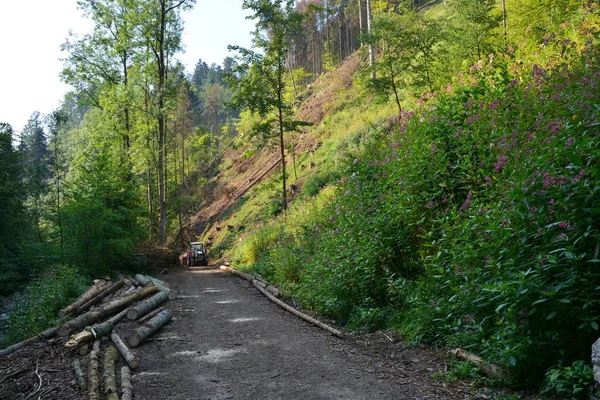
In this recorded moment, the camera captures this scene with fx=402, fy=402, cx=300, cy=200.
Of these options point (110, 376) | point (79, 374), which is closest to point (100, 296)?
point (79, 374)

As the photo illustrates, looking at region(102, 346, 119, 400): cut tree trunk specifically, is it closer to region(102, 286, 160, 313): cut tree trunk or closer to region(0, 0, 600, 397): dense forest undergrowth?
region(102, 286, 160, 313): cut tree trunk

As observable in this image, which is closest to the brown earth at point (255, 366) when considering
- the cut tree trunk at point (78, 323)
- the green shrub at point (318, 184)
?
the cut tree trunk at point (78, 323)

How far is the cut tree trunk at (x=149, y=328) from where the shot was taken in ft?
22.1

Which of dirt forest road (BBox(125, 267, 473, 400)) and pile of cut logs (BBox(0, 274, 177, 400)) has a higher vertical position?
pile of cut logs (BBox(0, 274, 177, 400))

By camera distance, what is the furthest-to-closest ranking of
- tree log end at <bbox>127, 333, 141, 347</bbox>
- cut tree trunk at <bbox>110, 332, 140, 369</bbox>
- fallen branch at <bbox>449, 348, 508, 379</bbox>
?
1. tree log end at <bbox>127, 333, 141, 347</bbox>
2. cut tree trunk at <bbox>110, 332, 140, 369</bbox>
3. fallen branch at <bbox>449, 348, 508, 379</bbox>

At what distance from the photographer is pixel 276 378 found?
16.6 feet

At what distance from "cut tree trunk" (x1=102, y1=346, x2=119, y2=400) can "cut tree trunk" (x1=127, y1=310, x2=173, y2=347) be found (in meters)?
0.46

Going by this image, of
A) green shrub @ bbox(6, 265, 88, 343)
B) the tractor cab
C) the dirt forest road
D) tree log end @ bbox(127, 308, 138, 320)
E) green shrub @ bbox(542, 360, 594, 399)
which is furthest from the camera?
the tractor cab

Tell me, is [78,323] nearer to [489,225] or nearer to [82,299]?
[82,299]

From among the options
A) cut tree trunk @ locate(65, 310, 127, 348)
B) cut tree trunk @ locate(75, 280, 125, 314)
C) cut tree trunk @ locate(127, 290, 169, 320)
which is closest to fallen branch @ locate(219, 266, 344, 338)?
cut tree trunk @ locate(127, 290, 169, 320)

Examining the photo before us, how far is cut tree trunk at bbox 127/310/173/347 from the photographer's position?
6730 millimetres

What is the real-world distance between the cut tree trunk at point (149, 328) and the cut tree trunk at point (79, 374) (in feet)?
2.89

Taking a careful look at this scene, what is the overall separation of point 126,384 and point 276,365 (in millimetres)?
1906

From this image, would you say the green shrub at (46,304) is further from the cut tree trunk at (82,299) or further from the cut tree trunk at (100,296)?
the cut tree trunk at (100,296)
